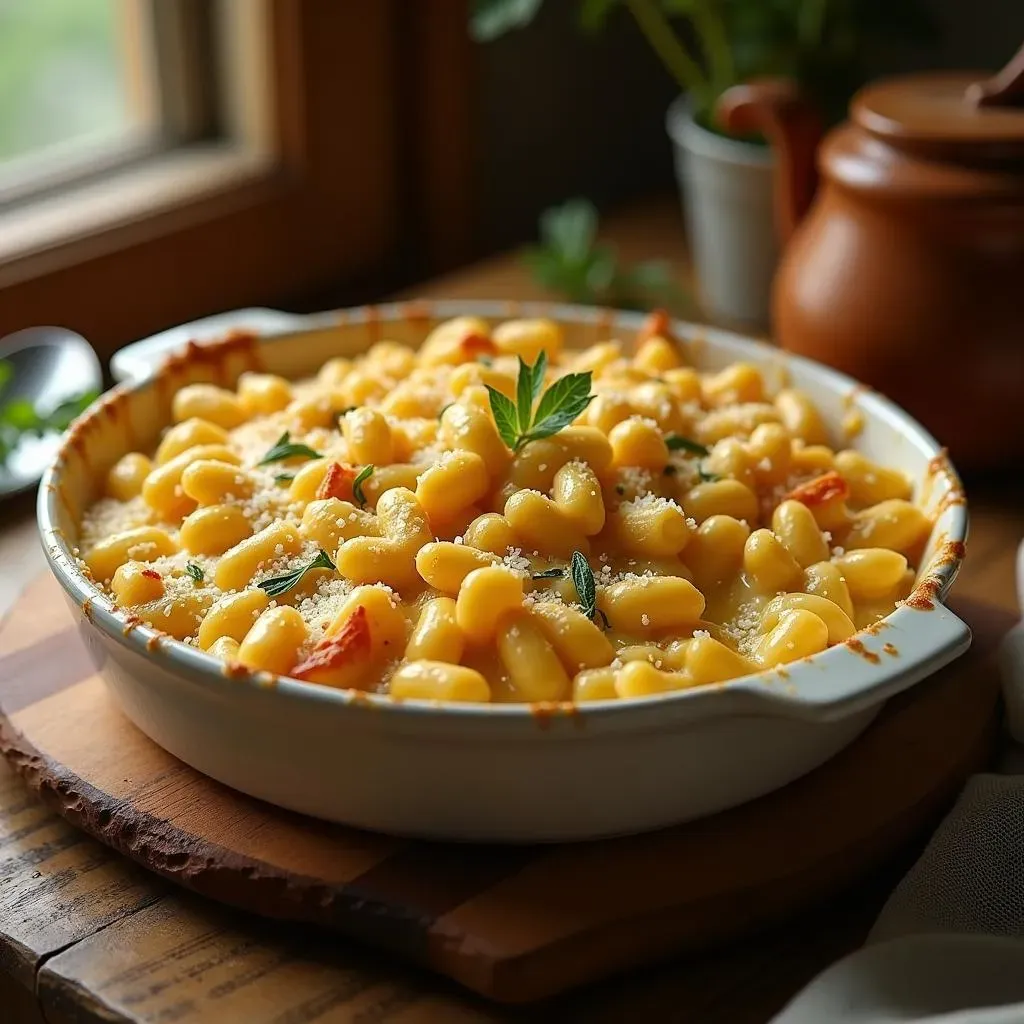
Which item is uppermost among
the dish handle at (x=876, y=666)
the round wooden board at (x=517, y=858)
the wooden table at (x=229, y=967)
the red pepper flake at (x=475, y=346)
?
the red pepper flake at (x=475, y=346)

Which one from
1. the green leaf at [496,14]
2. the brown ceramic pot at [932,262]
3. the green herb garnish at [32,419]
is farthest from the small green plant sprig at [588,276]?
the green herb garnish at [32,419]

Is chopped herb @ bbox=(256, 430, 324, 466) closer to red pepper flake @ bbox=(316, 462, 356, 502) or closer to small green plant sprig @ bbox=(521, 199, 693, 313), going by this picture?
red pepper flake @ bbox=(316, 462, 356, 502)

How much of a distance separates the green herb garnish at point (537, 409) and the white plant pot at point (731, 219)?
0.78 m

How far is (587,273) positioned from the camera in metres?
1.78

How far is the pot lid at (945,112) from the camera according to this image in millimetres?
1301

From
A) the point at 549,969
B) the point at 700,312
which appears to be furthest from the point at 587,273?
the point at 549,969

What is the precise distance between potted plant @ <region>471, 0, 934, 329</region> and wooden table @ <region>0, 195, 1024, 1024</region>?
988mm

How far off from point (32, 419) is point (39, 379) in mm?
150

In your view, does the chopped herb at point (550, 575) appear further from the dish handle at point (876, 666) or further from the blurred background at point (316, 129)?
the blurred background at point (316, 129)

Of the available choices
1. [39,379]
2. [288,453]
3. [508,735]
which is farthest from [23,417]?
[508,735]

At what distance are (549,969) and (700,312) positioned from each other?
1154 mm

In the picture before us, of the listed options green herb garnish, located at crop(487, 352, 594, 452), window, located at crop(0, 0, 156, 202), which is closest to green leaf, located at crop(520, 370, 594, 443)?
green herb garnish, located at crop(487, 352, 594, 452)

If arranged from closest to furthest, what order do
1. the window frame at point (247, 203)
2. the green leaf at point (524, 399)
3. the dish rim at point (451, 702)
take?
the dish rim at point (451, 702)
the green leaf at point (524, 399)
the window frame at point (247, 203)

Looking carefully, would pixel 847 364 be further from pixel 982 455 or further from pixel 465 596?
pixel 465 596
